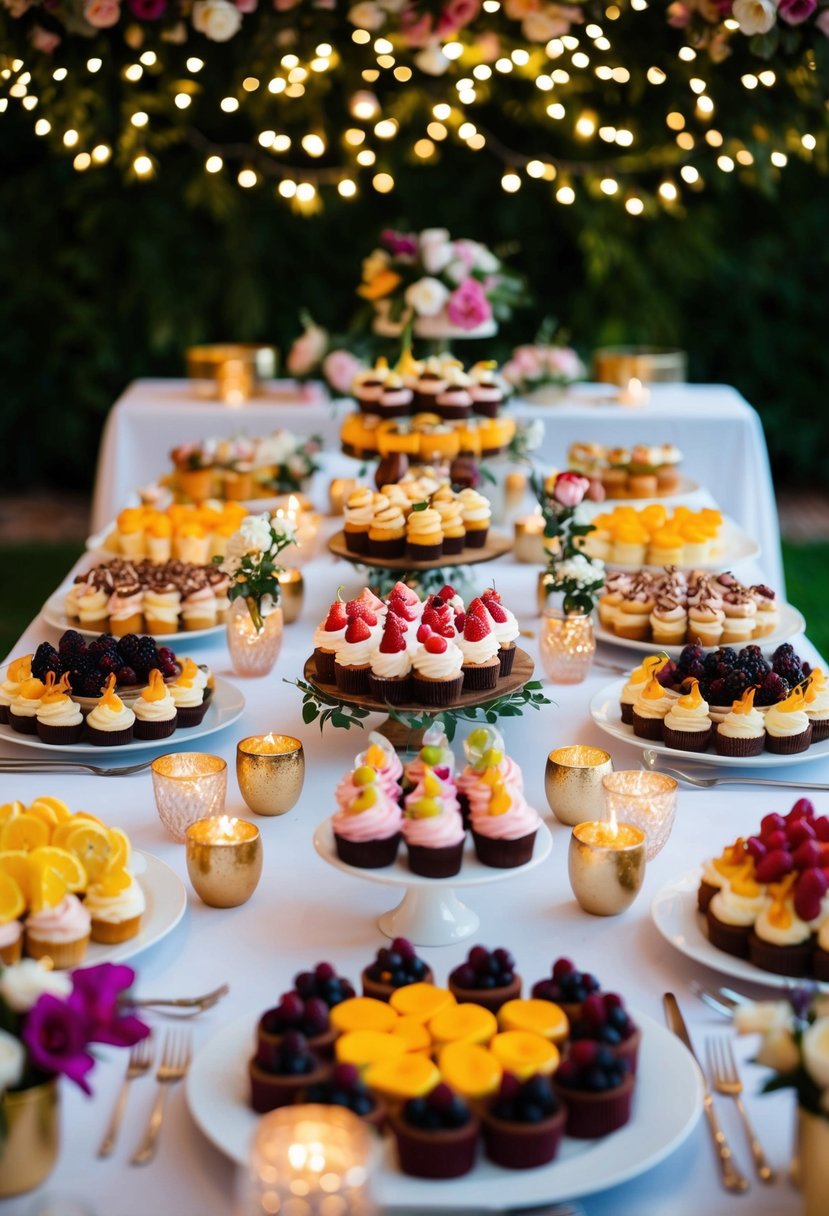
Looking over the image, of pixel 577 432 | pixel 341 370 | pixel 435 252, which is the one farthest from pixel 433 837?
pixel 577 432

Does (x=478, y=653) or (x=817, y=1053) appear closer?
(x=817, y=1053)

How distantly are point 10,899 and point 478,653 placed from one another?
0.80 meters

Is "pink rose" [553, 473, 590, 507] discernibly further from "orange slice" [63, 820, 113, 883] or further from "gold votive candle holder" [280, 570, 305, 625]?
"orange slice" [63, 820, 113, 883]

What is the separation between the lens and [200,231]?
749cm

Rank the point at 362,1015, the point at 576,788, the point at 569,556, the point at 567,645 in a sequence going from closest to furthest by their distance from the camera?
the point at 362,1015 < the point at 576,788 < the point at 567,645 < the point at 569,556

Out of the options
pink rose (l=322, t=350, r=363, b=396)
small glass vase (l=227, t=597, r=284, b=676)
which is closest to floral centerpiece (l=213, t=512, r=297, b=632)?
small glass vase (l=227, t=597, r=284, b=676)

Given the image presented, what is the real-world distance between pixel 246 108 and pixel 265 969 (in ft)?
16.7

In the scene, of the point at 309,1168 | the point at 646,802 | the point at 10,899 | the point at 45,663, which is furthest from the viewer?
the point at 45,663

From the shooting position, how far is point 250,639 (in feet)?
8.38

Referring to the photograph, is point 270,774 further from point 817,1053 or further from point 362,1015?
point 817,1053

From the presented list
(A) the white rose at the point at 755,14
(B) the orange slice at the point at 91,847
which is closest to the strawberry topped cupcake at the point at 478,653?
(B) the orange slice at the point at 91,847

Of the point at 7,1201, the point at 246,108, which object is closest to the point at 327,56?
the point at 246,108

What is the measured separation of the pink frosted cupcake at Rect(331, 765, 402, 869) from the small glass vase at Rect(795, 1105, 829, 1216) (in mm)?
549

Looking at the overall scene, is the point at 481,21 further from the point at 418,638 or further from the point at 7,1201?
the point at 7,1201
